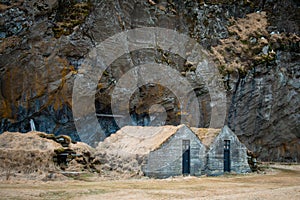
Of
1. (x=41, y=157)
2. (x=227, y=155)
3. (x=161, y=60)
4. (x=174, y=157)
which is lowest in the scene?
(x=41, y=157)

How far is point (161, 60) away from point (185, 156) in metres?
15.1

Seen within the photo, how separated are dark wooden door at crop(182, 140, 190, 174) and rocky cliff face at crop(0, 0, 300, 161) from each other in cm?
1229

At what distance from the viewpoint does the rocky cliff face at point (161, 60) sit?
30.2 meters

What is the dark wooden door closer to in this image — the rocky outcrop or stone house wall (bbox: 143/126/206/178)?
stone house wall (bbox: 143/126/206/178)

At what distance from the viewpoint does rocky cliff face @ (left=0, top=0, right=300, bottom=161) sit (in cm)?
3019

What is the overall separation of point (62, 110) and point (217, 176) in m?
14.2

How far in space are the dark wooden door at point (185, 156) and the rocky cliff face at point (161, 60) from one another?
12.3m

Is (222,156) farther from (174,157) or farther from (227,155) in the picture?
(174,157)

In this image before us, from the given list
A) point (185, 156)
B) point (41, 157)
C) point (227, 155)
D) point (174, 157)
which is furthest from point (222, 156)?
point (41, 157)

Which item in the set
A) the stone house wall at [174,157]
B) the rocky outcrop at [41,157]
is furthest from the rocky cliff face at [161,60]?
the stone house wall at [174,157]

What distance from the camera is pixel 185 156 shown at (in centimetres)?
2238

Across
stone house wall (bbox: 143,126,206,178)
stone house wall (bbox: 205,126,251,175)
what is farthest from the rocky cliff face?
stone house wall (bbox: 143,126,206,178)

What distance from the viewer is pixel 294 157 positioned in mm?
38969

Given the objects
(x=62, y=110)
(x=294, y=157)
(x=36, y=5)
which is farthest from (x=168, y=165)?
(x=294, y=157)
